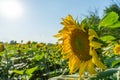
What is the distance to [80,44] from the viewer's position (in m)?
1.83

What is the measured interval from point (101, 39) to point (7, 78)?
311 centimetres

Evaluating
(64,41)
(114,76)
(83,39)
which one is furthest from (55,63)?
(114,76)

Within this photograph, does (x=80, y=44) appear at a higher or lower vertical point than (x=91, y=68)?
higher

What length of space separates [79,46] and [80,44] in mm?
35

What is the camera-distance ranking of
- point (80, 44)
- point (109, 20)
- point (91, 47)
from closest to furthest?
point (109, 20)
point (91, 47)
point (80, 44)

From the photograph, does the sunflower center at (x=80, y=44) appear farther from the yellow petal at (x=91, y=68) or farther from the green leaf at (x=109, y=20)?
the green leaf at (x=109, y=20)

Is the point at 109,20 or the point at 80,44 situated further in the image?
the point at 80,44

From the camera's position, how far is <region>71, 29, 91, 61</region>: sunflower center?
1771mm

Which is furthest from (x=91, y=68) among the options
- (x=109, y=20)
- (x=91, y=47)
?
(x=109, y=20)

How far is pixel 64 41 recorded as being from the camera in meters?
2.11

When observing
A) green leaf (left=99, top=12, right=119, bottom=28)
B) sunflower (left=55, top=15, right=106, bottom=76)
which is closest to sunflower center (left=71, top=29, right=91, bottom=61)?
sunflower (left=55, top=15, right=106, bottom=76)

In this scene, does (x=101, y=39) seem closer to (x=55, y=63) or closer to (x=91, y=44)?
(x=91, y=44)

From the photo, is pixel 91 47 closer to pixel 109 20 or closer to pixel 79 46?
pixel 79 46

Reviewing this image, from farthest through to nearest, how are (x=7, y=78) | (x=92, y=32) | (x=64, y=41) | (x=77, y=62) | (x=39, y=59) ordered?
(x=39, y=59) → (x=7, y=78) → (x=64, y=41) → (x=77, y=62) → (x=92, y=32)
